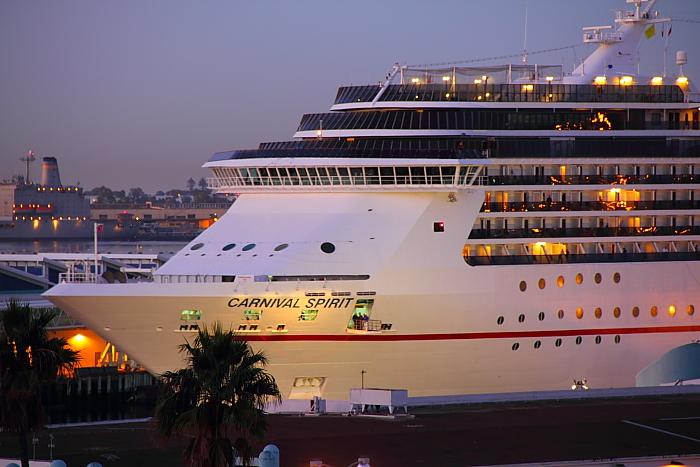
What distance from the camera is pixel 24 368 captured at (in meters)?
18.6

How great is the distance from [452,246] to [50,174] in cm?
13546

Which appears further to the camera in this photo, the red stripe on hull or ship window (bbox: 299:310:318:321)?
the red stripe on hull

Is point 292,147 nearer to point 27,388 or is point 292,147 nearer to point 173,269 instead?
point 173,269

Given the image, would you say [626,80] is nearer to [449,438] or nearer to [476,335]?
[476,335]

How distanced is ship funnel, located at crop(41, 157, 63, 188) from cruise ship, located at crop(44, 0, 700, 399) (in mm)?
129222

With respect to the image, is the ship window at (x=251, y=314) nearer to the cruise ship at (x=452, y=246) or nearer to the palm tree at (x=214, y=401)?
the cruise ship at (x=452, y=246)

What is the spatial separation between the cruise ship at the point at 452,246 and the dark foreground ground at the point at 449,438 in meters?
4.47

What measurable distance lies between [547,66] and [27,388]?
2217 centimetres

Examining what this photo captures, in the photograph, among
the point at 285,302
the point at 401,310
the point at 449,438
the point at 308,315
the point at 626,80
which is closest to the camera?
the point at 449,438

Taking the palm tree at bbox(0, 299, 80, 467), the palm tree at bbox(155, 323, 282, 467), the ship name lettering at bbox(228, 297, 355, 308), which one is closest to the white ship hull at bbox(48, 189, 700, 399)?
the ship name lettering at bbox(228, 297, 355, 308)

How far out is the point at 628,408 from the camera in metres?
25.7

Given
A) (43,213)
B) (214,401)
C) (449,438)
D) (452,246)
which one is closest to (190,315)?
(452,246)

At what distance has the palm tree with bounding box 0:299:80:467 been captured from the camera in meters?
18.4

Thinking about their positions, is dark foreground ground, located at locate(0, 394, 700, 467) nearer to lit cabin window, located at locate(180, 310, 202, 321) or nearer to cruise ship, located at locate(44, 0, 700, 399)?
cruise ship, located at locate(44, 0, 700, 399)
